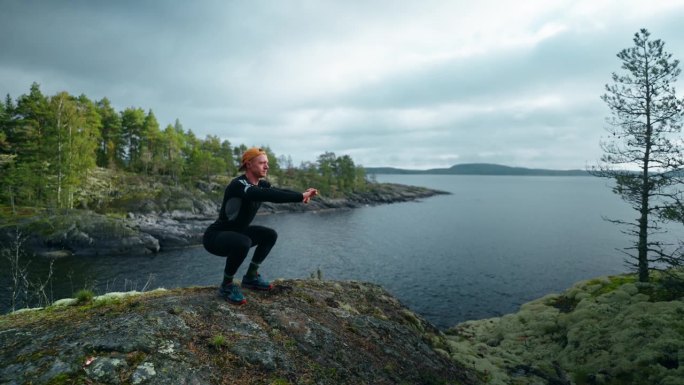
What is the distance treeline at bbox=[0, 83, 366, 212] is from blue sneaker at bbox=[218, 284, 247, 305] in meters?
52.2

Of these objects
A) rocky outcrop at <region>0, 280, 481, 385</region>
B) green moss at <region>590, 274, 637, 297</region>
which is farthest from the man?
green moss at <region>590, 274, 637, 297</region>

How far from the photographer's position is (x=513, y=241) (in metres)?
60.7

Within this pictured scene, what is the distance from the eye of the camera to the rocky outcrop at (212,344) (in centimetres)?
469

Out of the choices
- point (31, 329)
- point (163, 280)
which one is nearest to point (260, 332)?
point (31, 329)

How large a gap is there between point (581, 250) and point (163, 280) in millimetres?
60454

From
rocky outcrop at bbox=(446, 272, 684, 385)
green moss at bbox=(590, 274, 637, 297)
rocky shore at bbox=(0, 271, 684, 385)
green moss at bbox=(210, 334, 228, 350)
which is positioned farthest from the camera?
green moss at bbox=(590, 274, 637, 297)

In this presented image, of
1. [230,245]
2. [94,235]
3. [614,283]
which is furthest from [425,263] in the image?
[94,235]

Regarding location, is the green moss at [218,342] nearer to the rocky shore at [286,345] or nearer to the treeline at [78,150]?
the rocky shore at [286,345]

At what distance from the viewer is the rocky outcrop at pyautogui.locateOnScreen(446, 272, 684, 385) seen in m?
11.9

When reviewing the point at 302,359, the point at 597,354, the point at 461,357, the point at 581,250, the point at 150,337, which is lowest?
the point at 581,250

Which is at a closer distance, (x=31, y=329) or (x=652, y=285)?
(x=31, y=329)

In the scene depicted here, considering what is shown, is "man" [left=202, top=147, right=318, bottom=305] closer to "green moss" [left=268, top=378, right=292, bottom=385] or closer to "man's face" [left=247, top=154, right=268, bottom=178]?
"man's face" [left=247, top=154, right=268, bottom=178]

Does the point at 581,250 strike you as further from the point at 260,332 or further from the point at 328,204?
the point at 328,204

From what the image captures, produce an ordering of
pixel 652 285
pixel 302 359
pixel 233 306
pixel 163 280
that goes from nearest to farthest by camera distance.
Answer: pixel 302 359
pixel 233 306
pixel 652 285
pixel 163 280
